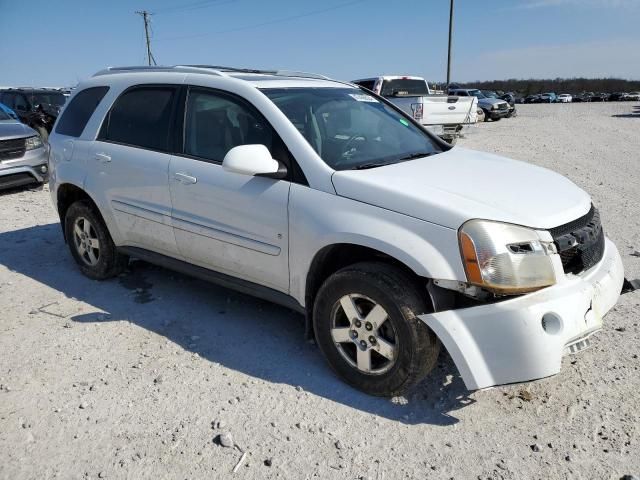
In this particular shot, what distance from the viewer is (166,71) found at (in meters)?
4.20

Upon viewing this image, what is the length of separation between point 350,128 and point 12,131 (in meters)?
7.29

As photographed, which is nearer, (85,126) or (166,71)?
(166,71)

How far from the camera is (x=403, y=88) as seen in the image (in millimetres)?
15328

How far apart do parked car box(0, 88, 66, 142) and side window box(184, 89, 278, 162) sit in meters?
11.1

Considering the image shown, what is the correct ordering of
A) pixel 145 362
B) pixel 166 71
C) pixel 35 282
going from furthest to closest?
1. pixel 35 282
2. pixel 166 71
3. pixel 145 362

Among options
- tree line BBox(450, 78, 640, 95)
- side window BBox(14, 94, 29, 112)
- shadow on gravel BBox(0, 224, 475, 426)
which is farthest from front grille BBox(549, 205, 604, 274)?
tree line BBox(450, 78, 640, 95)

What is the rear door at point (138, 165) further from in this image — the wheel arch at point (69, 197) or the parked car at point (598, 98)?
the parked car at point (598, 98)

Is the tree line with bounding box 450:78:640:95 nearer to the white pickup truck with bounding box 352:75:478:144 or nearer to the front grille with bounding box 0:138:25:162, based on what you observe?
the white pickup truck with bounding box 352:75:478:144

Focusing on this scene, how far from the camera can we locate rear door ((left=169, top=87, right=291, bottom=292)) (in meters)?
3.30

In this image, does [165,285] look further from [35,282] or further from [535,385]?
[535,385]

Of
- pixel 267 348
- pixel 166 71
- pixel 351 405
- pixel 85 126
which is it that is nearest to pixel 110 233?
pixel 85 126

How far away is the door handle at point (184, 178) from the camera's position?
12.0 ft

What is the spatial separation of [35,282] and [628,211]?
6970 mm

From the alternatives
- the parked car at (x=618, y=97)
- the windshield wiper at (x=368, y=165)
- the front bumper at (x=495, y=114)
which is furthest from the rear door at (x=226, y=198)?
the parked car at (x=618, y=97)
